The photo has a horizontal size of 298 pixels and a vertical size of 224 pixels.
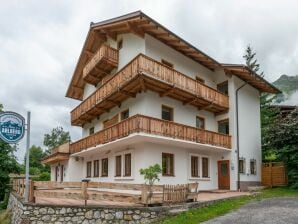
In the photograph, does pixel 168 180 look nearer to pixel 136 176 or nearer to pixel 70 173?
pixel 136 176

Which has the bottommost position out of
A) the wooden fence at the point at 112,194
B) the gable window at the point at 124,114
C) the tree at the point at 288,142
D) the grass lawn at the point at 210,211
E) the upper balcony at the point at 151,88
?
the grass lawn at the point at 210,211

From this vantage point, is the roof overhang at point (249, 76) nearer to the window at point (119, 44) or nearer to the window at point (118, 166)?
the window at point (119, 44)

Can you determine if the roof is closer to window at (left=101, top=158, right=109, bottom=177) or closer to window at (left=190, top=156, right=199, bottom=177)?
window at (left=190, top=156, right=199, bottom=177)

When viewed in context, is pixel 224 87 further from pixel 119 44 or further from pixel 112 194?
pixel 112 194

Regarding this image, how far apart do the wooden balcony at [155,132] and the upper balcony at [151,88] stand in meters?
2.14

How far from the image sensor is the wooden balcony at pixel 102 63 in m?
23.2

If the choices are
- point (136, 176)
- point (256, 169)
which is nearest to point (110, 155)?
point (136, 176)

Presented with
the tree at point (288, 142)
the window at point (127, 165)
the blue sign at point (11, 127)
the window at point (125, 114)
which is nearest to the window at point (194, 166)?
the window at point (127, 165)

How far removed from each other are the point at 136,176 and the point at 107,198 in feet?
18.3

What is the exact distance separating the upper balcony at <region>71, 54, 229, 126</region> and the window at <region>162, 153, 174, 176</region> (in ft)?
12.2

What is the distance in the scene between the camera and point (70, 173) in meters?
28.5

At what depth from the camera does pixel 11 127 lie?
12750mm

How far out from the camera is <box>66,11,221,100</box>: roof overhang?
20.0 m

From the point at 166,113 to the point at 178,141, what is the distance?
261 cm
